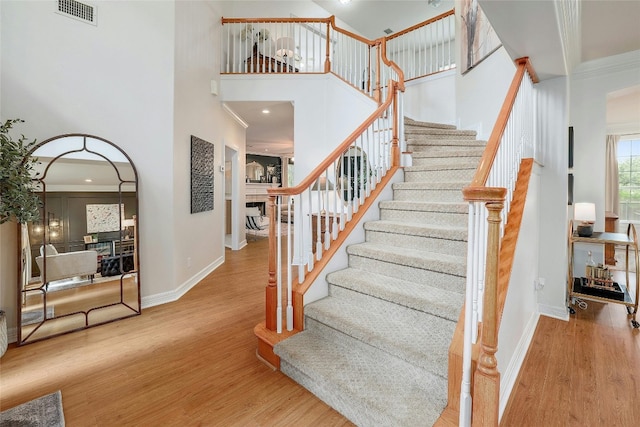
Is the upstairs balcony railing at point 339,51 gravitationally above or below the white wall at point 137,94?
above

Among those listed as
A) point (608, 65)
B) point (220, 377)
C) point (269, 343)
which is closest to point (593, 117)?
point (608, 65)

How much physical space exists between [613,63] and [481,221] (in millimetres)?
3811

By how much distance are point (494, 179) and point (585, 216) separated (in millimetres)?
2362

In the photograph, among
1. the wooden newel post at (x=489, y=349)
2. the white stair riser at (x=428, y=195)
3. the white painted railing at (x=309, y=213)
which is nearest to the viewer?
the wooden newel post at (x=489, y=349)

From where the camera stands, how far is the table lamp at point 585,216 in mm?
2988

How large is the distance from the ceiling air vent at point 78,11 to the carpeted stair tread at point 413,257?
3.18 meters

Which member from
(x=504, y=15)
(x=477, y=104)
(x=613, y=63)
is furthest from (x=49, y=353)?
(x=613, y=63)

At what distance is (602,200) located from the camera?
3.62 metres

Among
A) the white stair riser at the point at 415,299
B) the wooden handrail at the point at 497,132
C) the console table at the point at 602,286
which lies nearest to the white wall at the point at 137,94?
the white stair riser at the point at 415,299

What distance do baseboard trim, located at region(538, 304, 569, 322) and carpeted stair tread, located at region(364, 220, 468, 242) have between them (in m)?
1.47

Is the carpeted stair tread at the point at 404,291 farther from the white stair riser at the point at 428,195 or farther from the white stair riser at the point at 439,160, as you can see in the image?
the white stair riser at the point at 439,160

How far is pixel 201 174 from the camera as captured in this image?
389cm

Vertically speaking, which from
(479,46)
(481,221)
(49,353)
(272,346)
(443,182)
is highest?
(479,46)

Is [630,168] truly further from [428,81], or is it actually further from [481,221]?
[481,221]
